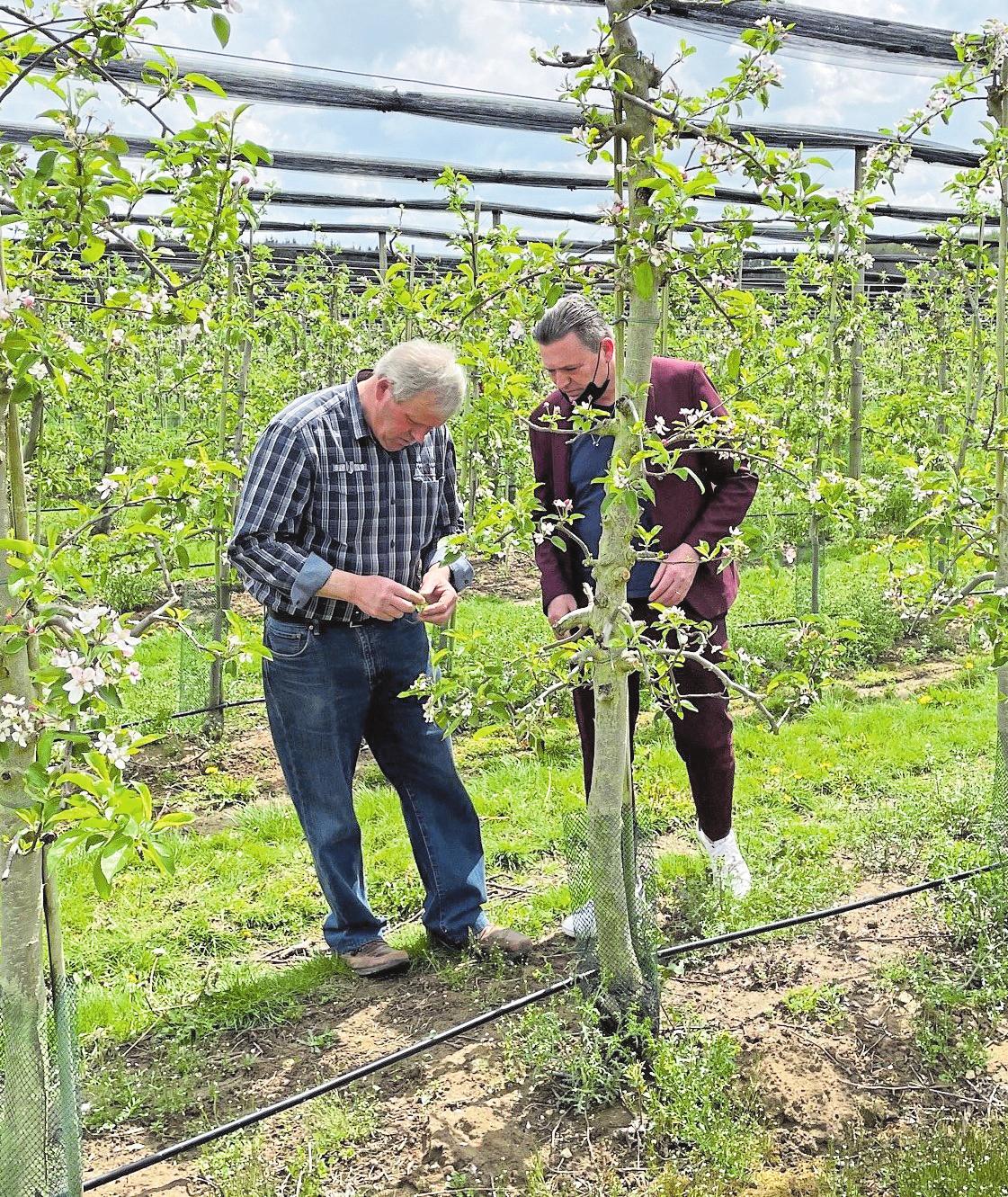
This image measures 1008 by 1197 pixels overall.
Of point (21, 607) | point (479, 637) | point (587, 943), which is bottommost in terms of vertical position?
point (587, 943)

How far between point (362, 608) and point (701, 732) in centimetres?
120

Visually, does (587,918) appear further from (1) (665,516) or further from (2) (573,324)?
(2) (573,324)

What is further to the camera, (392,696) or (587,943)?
(392,696)

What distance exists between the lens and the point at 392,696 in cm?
325

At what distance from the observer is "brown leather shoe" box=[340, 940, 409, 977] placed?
3.21m

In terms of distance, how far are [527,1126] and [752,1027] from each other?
0.71 metres

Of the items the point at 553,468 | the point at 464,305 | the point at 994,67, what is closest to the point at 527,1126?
the point at 553,468

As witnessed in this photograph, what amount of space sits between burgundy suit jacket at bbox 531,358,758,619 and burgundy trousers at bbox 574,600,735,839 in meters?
0.13

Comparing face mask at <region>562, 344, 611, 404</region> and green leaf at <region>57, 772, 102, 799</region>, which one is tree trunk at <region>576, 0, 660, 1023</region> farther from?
green leaf at <region>57, 772, 102, 799</region>

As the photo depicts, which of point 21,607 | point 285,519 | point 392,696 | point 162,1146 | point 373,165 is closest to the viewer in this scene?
point 21,607

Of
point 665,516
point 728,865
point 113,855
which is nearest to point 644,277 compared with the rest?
point 665,516

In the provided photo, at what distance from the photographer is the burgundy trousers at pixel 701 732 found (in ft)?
11.1

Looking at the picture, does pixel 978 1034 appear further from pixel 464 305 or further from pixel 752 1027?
pixel 464 305

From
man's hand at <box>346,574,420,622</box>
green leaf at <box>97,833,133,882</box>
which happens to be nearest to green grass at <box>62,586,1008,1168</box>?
man's hand at <box>346,574,420,622</box>
